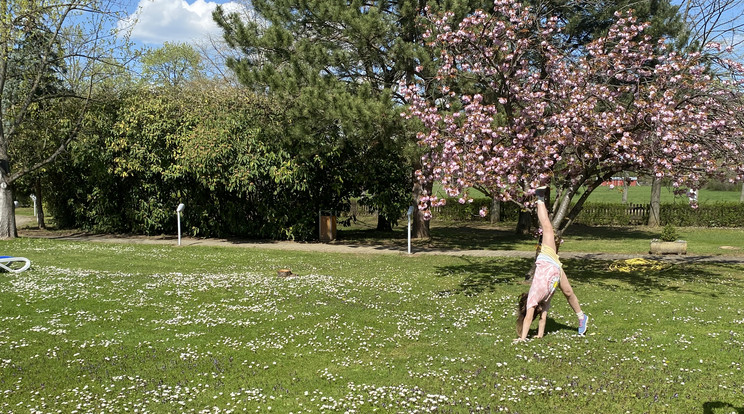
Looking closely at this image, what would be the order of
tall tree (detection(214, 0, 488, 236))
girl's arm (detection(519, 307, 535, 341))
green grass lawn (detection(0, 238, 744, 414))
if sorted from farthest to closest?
tall tree (detection(214, 0, 488, 236)), girl's arm (detection(519, 307, 535, 341)), green grass lawn (detection(0, 238, 744, 414))

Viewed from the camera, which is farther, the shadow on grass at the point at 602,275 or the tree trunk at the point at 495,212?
the tree trunk at the point at 495,212

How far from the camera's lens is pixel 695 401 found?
518cm

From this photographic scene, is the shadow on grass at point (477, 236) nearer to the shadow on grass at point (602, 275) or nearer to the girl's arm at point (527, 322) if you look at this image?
the shadow on grass at point (602, 275)

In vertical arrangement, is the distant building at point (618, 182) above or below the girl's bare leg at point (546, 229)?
above

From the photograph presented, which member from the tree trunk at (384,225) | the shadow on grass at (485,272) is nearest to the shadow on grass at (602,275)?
the shadow on grass at (485,272)

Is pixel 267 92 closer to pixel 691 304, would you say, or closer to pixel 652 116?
pixel 652 116

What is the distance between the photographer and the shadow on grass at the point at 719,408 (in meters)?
4.95

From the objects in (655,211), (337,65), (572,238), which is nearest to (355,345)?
(337,65)

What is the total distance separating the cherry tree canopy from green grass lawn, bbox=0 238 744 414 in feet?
7.53

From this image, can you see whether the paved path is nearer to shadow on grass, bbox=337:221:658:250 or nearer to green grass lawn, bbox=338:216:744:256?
green grass lawn, bbox=338:216:744:256

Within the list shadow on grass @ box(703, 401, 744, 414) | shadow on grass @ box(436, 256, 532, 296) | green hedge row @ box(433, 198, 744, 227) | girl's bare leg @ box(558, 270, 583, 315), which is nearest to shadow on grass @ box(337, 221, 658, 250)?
green hedge row @ box(433, 198, 744, 227)

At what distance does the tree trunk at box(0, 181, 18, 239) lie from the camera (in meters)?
19.5

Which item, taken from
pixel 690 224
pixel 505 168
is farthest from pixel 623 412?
pixel 690 224

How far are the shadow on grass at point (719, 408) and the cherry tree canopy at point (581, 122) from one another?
4988 mm
